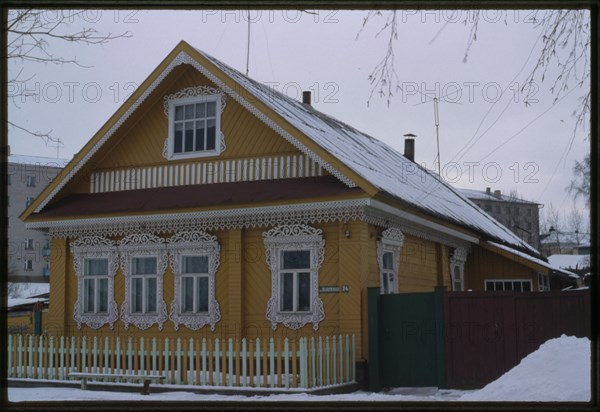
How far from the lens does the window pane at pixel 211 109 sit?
18609 mm

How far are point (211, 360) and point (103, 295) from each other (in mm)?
5428

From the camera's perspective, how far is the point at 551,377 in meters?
9.75

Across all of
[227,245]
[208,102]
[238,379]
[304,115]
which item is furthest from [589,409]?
[304,115]

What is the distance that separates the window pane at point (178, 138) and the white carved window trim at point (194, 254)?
82.9 inches

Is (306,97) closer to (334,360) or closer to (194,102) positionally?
(194,102)

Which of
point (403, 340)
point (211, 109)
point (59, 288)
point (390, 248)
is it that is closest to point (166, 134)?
point (211, 109)

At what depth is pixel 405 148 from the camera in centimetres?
3331

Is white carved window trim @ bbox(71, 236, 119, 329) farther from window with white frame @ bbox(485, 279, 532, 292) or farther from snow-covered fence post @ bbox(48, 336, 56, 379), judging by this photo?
window with white frame @ bbox(485, 279, 532, 292)

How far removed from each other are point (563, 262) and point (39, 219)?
65204 mm

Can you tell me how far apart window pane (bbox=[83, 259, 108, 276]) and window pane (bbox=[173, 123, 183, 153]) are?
3298 millimetres

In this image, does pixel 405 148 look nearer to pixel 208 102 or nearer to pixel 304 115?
pixel 304 115

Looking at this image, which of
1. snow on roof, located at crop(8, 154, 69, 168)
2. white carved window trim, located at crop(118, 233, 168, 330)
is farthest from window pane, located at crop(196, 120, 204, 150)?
snow on roof, located at crop(8, 154, 69, 168)

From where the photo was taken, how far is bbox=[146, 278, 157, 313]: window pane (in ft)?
61.4

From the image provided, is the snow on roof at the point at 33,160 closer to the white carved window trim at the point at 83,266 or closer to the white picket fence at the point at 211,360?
the white carved window trim at the point at 83,266
